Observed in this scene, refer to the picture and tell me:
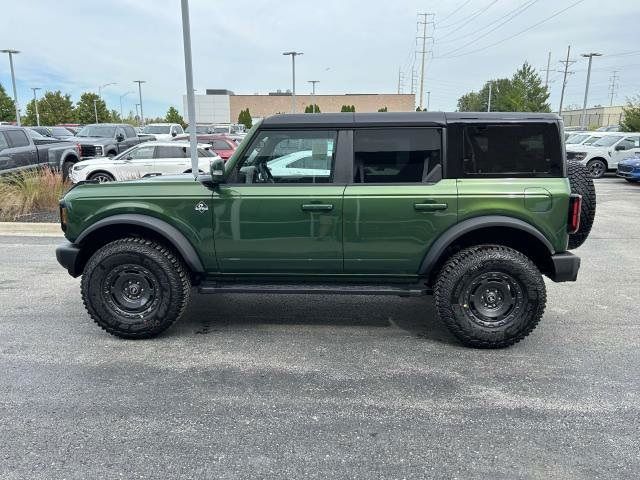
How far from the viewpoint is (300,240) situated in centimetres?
403

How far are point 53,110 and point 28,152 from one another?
150ft

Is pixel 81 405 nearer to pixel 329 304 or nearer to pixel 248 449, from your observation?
pixel 248 449

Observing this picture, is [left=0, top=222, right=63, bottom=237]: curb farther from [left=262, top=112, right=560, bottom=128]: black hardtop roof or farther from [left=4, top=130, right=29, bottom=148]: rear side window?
[left=262, top=112, right=560, bottom=128]: black hardtop roof

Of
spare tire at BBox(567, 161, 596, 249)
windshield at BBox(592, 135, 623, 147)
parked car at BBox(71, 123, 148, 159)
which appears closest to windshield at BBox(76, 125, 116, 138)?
parked car at BBox(71, 123, 148, 159)

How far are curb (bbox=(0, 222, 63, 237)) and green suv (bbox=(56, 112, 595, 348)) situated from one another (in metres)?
4.92

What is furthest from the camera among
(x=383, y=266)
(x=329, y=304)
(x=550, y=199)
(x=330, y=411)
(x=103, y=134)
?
(x=103, y=134)

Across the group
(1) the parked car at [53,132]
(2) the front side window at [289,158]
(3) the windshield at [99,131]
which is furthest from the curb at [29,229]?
(1) the parked car at [53,132]

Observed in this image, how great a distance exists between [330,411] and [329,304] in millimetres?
2018

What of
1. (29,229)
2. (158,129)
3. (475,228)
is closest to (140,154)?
(29,229)

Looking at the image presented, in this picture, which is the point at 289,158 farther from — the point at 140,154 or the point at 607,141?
the point at 607,141

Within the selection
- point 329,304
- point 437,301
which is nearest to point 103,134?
point 329,304

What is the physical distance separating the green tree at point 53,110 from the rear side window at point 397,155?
5554 centimetres

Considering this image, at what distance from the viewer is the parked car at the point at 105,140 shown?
51.3 ft

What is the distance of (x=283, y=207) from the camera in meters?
3.98
